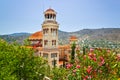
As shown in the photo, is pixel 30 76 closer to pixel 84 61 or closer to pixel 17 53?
pixel 17 53

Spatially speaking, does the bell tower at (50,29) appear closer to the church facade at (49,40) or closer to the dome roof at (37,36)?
the church facade at (49,40)

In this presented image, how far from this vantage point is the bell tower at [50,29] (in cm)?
6488

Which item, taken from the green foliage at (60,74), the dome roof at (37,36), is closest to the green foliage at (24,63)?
the green foliage at (60,74)

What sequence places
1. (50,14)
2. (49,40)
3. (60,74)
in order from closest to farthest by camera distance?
(60,74)
(50,14)
(49,40)

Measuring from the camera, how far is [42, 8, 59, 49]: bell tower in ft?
213

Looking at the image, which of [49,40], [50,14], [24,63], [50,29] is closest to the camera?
[24,63]

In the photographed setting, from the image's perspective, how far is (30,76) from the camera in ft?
82.3

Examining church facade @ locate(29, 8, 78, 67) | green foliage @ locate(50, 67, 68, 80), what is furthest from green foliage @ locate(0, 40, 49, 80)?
church facade @ locate(29, 8, 78, 67)

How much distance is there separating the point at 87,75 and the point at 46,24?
51.1m

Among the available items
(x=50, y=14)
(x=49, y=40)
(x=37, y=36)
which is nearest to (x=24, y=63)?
(x=50, y=14)

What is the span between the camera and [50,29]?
6556 centimetres

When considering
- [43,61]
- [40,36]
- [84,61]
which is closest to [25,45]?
[43,61]

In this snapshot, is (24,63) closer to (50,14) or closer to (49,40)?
(50,14)

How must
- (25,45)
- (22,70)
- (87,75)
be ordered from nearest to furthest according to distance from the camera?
(87,75) < (22,70) < (25,45)
